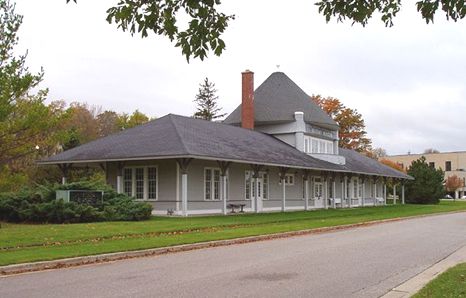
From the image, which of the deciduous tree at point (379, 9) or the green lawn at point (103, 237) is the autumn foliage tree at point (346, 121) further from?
the deciduous tree at point (379, 9)

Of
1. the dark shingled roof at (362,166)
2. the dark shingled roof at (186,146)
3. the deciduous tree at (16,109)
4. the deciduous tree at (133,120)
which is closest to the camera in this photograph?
the deciduous tree at (16,109)

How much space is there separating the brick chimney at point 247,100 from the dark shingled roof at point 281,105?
45.8 inches

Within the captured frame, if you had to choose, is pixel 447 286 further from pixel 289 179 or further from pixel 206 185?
pixel 289 179

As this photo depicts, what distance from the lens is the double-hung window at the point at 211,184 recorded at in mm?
32531

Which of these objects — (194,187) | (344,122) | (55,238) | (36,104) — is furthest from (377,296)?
(344,122)

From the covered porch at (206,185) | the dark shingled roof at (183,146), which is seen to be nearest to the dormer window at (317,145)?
the covered porch at (206,185)

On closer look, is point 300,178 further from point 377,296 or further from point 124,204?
point 377,296

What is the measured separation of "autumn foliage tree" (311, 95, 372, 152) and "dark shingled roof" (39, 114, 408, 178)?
134 feet

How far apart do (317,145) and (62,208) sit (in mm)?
27038

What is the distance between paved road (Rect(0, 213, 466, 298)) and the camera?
9.95 metres

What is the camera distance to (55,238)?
703 inches

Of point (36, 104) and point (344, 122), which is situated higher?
point (344, 122)

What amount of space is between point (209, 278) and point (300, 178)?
32246mm

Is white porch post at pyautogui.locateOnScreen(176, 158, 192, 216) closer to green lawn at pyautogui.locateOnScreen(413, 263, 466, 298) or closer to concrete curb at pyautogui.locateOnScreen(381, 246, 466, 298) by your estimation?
concrete curb at pyautogui.locateOnScreen(381, 246, 466, 298)
